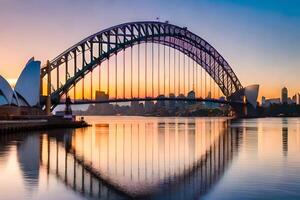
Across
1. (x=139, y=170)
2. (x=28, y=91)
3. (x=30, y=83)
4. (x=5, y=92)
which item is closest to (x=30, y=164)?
(x=139, y=170)

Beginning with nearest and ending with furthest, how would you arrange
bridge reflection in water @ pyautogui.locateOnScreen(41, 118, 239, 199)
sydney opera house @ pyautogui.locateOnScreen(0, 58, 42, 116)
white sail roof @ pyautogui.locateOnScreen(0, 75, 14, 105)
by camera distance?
bridge reflection in water @ pyautogui.locateOnScreen(41, 118, 239, 199)
white sail roof @ pyautogui.locateOnScreen(0, 75, 14, 105)
sydney opera house @ pyautogui.locateOnScreen(0, 58, 42, 116)

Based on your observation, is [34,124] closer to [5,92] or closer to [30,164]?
[5,92]

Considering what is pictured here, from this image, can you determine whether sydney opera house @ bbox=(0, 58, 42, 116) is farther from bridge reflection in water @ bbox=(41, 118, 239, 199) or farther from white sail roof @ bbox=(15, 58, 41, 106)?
bridge reflection in water @ bbox=(41, 118, 239, 199)

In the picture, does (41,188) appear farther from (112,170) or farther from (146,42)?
(146,42)

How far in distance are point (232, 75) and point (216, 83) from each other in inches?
436

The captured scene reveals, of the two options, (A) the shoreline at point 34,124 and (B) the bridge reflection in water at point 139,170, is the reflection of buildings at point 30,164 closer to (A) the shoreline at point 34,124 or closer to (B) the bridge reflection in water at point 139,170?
(B) the bridge reflection in water at point 139,170

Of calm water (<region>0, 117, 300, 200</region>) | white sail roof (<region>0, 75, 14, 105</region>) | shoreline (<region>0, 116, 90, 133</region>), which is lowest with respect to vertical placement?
calm water (<region>0, 117, 300, 200</region>)

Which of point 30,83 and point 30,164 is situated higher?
point 30,83

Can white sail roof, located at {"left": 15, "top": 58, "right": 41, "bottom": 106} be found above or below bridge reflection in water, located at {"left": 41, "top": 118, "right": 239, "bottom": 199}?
above

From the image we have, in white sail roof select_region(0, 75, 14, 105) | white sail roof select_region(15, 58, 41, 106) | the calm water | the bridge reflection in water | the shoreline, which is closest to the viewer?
the calm water

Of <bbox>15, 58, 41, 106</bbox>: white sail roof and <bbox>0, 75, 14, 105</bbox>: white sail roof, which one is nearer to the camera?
<bbox>0, 75, 14, 105</bbox>: white sail roof

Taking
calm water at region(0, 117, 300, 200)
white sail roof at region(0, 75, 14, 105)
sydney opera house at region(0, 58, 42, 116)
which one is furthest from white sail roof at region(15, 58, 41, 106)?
calm water at region(0, 117, 300, 200)

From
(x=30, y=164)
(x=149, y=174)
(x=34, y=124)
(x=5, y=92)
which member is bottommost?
(x=149, y=174)

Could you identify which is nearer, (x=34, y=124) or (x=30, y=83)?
(x=34, y=124)
